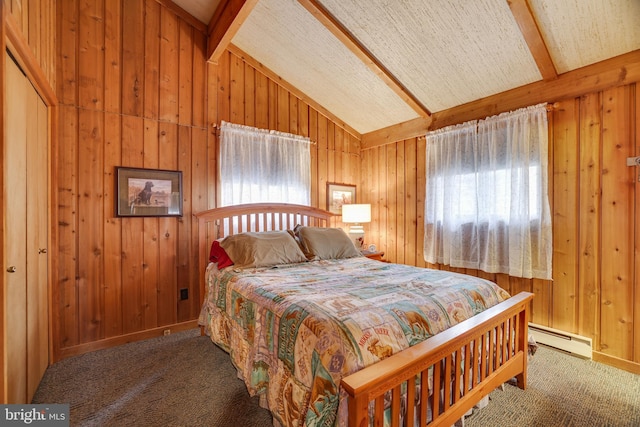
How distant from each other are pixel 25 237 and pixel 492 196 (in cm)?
362

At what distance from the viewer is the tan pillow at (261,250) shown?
246 centimetres

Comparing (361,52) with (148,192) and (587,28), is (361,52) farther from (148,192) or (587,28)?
(148,192)

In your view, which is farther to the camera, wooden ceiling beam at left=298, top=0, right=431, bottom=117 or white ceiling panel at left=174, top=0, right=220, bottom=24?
white ceiling panel at left=174, top=0, right=220, bottom=24

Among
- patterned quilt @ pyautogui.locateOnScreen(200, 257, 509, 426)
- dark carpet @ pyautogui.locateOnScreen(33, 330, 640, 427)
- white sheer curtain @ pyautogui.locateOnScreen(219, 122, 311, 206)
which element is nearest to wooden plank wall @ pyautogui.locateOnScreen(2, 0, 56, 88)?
white sheer curtain @ pyautogui.locateOnScreen(219, 122, 311, 206)

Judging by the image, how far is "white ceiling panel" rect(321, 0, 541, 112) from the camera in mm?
2160

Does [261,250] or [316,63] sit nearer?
[261,250]

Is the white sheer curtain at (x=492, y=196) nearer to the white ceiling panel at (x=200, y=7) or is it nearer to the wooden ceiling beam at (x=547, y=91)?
the wooden ceiling beam at (x=547, y=91)

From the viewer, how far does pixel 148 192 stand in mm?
2691

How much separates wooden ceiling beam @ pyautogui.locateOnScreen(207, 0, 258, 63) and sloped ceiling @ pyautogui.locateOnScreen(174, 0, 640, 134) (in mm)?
10

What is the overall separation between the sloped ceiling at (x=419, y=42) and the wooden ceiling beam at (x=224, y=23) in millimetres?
10

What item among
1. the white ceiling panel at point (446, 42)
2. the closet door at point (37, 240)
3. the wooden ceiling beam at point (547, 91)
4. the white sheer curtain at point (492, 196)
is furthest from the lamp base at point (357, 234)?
the closet door at point (37, 240)

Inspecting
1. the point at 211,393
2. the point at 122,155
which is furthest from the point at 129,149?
the point at 211,393

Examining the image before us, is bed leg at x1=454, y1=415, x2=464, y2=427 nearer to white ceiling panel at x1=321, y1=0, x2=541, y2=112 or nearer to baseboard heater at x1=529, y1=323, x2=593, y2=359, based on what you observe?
baseboard heater at x1=529, y1=323, x2=593, y2=359

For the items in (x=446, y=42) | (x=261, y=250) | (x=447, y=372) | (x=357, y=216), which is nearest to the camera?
(x=447, y=372)
